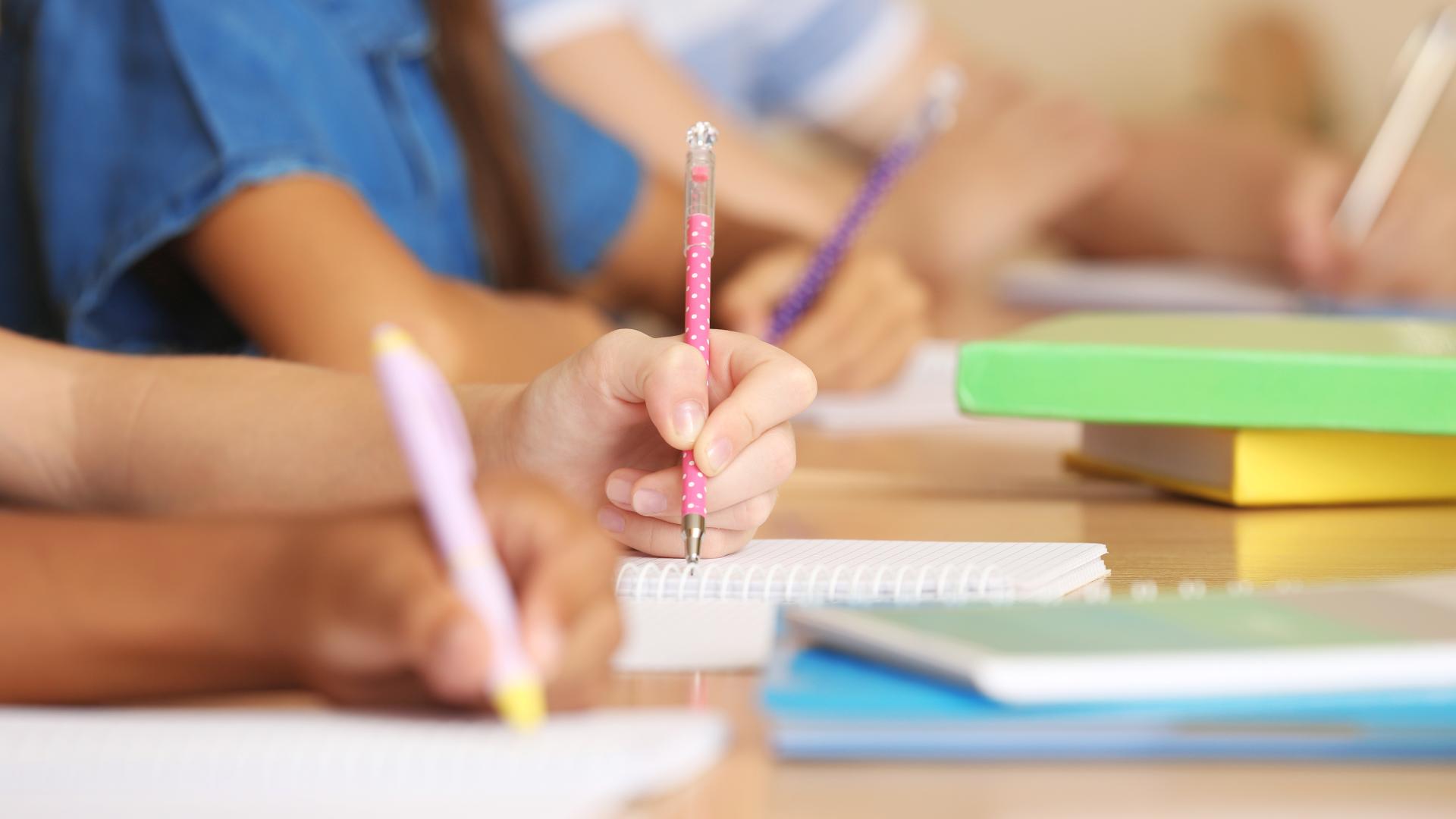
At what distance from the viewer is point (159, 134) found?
82cm

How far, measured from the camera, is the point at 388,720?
1.09 ft

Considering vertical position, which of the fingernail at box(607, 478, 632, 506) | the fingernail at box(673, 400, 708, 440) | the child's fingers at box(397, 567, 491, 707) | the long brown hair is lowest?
the child's fingers at box(397, 567, 491, 707)

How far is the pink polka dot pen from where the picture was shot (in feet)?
1.67

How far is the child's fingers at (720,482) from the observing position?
1.69 feet

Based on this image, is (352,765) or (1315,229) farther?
(1315,229)

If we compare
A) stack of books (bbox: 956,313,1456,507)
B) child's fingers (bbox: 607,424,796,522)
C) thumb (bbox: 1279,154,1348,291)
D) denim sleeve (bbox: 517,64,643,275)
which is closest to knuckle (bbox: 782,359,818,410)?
child's fingers (bbox: 607,424,796,522)

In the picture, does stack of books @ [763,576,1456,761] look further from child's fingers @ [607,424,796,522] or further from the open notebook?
child's fingers @ [607,424,796,522]

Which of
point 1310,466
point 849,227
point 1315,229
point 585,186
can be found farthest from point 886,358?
point 1315,229

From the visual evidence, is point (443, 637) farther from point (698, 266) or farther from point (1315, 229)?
point (1315, 229)

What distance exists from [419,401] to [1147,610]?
18cm

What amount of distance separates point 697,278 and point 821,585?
108mm

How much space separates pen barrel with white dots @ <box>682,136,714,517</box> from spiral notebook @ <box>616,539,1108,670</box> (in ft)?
0.08

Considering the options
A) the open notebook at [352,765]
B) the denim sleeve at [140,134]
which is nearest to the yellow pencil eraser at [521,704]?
the open notebook at [352,765]

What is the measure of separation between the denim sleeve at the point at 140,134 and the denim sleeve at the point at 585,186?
1.13ft
